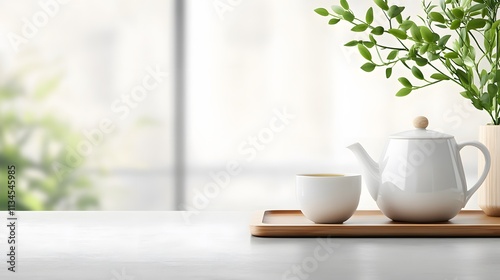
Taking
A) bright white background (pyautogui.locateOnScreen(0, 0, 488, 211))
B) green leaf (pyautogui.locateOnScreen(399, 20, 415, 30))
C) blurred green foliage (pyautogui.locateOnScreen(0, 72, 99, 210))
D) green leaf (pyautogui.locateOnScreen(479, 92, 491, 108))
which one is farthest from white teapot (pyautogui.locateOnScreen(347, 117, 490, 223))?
blurred green foliage (pyautogui.locateOnScreen(0, 72, 99, 210))

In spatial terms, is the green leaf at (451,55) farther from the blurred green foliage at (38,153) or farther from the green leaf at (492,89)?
the blurred green foliage at (38,153)

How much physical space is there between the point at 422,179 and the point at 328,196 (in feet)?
0.56

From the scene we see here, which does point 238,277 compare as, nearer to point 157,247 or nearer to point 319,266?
point 319,266

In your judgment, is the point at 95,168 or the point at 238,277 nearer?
the point at 238,277

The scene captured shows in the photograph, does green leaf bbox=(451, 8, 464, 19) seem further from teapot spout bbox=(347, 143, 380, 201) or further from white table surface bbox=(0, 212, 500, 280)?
white table surface bbox=(0, 212, 500, 280)

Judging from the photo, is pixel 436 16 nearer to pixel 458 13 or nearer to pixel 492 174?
pixel 458 13

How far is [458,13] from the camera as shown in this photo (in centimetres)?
137

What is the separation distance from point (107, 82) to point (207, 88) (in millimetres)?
515

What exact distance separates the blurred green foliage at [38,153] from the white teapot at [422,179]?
259cm

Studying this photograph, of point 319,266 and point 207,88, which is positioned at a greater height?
point 207,88

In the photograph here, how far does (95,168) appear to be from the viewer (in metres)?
3.75

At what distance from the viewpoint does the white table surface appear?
101 centimetres

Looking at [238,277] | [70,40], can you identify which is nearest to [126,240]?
[238,277]

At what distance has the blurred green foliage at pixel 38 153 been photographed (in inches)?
146
